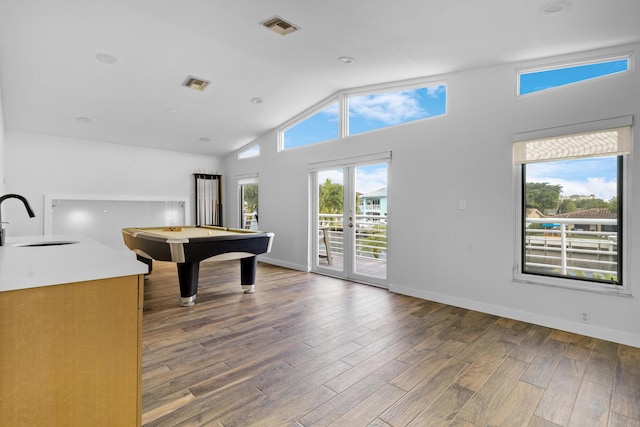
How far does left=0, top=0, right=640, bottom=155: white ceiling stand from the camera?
2.54 metres

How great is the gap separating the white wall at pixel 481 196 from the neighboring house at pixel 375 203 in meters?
0.19

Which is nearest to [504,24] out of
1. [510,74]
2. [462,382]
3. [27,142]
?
[510,74]

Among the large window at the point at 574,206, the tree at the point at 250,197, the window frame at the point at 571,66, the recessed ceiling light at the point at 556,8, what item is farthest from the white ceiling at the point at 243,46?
the tree at the point at 250,197

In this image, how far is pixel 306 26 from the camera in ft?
9.64

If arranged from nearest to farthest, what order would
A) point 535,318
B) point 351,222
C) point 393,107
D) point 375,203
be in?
point 535,318 → point 393,107 → point 375,203 → point 351,222

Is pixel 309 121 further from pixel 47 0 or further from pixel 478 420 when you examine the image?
pixel 478 420

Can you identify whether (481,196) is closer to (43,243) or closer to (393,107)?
(393,107)

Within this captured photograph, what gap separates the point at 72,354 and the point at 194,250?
7.51 feet

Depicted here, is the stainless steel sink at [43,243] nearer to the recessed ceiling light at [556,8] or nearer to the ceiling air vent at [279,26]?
the ceiling air vent at [279,26]

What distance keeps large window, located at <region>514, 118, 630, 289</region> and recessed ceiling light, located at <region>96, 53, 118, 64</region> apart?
4396mm

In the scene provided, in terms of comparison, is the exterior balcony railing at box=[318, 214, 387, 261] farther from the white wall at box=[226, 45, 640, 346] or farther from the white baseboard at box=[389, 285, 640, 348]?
the white baseboard at box=[389, 285, 640, 348]

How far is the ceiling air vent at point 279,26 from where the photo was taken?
2857 mm

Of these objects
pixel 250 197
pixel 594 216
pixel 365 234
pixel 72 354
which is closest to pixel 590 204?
pixel 594 216

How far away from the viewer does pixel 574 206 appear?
9.81 feet
